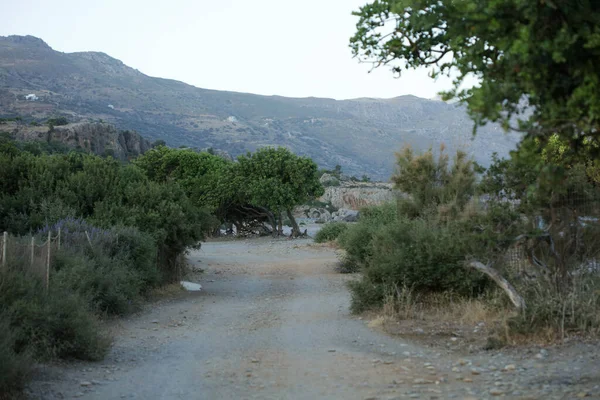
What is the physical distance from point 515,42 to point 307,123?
622ft

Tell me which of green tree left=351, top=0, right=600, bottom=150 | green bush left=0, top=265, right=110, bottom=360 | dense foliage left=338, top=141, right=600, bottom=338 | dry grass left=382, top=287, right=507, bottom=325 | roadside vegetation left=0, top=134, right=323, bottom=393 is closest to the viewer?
green tree left=351, top=0, right=600, bottom=150

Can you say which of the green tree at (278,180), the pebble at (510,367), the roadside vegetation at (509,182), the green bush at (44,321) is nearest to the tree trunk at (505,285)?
the roadside vegetation at (509,182)

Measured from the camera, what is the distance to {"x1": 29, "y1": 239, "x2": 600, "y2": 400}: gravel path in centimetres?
955

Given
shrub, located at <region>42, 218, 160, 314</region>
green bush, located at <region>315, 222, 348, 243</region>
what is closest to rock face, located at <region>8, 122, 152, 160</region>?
green bush, located at <region>315, 222, 348, 243</region>

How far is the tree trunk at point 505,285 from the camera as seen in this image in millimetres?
12541

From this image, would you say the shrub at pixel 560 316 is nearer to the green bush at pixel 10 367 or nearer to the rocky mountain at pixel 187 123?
the green bush at pixel 10 367

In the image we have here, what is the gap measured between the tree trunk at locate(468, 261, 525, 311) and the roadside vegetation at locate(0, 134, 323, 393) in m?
6.66

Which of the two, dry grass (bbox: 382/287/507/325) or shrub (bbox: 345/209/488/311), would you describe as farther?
shrub (bbox: 345/209/488/311)

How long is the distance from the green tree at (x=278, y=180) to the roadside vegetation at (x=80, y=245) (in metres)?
26.2

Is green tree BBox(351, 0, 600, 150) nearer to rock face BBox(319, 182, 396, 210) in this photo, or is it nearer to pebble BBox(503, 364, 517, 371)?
pebble BBox(503, 364, 517, 371)

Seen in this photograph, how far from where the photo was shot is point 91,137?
8938cm

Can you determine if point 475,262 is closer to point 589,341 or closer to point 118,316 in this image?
point 589,341

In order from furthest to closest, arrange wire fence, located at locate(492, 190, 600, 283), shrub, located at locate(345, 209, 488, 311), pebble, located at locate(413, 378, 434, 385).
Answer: shrub, located at locate(345, 209, 488, 311)
wire fence, located at locate(492, 190, 600, 283)
pebble, located at locate(413, 378, 434, 385)

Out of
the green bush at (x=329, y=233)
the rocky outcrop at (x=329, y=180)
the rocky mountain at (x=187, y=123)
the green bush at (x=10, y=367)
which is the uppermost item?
the rocky mountain at (x=187, y=123)
